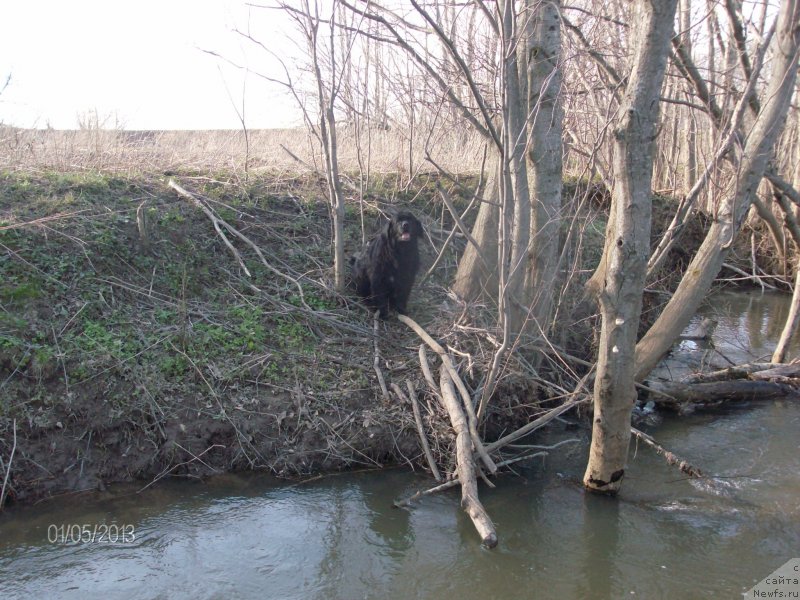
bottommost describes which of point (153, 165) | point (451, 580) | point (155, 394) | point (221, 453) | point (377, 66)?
point (451, 580)

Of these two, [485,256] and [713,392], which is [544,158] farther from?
[713,392]

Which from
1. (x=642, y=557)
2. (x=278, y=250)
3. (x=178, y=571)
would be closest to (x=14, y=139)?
(x=278, y=250)

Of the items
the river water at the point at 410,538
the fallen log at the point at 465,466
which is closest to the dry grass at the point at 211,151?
the fallen log at the point at 465,466

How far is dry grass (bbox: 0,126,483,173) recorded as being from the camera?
941 cm

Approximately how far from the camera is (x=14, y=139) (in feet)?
31.8

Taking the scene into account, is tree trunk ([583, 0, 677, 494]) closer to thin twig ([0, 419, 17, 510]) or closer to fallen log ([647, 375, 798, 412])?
fallen log ([647, 375, 798, 412])

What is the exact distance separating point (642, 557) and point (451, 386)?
2.24 m

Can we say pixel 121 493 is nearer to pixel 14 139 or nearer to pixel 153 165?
pixel 153 165

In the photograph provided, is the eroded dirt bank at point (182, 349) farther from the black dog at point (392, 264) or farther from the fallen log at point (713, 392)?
the fallen log at point (713, 392)

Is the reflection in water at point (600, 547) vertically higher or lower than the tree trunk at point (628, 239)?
lower

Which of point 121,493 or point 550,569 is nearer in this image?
point 550,569

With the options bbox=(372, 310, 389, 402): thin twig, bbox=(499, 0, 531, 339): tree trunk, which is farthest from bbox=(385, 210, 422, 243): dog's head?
bbox=(499, 0, 531, 339): tree trunk

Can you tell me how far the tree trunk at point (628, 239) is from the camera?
Answer: 4.62 m
